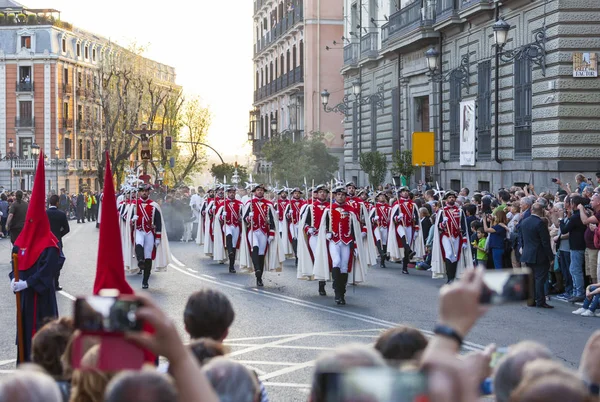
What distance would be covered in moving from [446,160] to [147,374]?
30.3 m

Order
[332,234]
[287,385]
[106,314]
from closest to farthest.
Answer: [106,314] → [287,385] → [332,234]

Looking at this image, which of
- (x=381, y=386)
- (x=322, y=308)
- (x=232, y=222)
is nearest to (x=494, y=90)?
(x=232, y=222)

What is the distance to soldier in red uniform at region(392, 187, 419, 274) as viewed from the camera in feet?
76.6

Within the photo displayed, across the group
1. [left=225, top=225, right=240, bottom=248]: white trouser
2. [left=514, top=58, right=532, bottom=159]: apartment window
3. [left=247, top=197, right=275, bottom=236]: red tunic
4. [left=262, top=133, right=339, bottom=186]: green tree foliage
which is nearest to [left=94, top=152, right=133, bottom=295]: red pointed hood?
[left=247, top=197, right=275, bottom=236]: red tunic

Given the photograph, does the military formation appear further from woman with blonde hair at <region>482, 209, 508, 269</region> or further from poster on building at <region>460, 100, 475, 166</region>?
poster on building at <region>460, 100, 475, 166</region>

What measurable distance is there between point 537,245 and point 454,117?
16603 millimetres

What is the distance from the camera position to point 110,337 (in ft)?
11.2

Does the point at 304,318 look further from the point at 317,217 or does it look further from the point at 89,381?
the point at 89,381

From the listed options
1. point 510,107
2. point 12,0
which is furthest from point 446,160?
point 12,0

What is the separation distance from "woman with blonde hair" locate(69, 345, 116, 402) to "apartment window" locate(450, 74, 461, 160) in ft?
92.1

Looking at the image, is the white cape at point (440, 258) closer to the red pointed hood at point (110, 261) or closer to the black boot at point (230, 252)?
the black boot at point (230, 252)

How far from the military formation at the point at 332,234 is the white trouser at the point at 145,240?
1845 millimetres

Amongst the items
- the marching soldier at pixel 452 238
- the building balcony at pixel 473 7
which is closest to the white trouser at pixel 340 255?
the marching soldier at pixel 452 238

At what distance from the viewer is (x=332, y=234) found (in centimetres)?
1744
